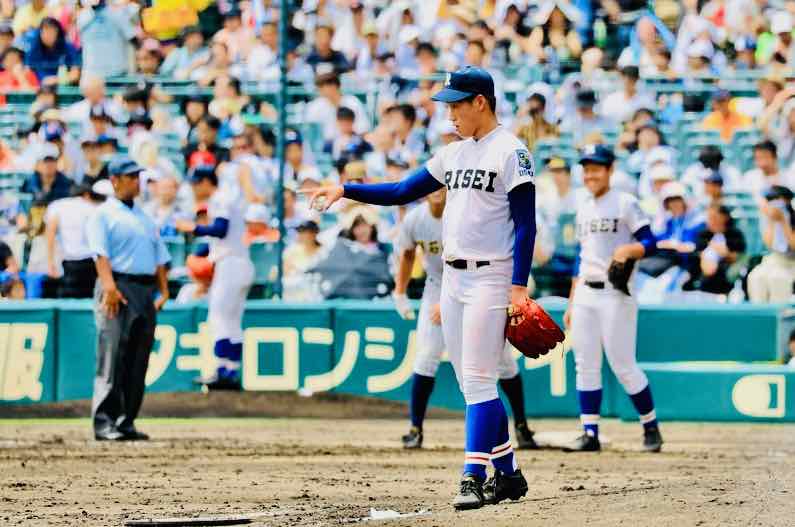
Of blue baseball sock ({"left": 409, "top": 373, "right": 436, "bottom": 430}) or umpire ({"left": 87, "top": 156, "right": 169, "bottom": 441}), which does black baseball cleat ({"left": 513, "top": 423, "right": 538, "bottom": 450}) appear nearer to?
blue baseball sock ({"left": 409, "top": 373, "right": 436, "bottom": 430})

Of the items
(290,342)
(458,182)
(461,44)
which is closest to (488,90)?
(458,182)

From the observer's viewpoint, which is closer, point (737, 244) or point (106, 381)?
point (106, 381)

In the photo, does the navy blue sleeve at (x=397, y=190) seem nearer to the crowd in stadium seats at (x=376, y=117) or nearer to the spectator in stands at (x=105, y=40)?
the crowd in stadium seats at (x=376, y=117)

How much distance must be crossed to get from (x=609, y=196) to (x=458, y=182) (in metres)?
3.59

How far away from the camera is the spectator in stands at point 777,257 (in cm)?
1365

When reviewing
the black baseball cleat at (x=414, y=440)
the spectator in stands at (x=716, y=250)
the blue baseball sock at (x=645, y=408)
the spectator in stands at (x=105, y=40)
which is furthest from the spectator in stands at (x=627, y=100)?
the black baseball cleat at (x=414, y=440)

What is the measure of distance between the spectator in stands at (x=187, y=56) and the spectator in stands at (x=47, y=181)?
2.49 metres

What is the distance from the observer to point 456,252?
7074 millimetres

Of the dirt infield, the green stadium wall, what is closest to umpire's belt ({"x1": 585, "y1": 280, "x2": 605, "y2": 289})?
the dirt infield

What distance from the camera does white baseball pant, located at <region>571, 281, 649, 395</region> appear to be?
34.2 feet

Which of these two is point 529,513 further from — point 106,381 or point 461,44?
point 461,44

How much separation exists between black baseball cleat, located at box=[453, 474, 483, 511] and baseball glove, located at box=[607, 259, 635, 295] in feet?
11.4

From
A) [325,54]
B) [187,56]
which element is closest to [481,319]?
[325,54]

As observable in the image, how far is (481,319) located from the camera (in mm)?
7020
